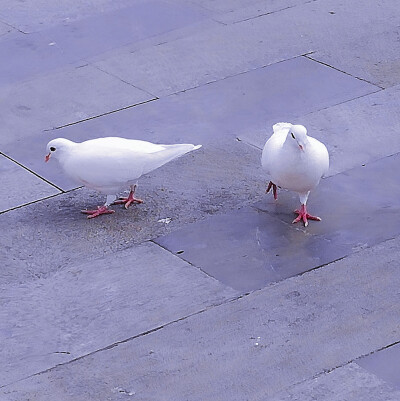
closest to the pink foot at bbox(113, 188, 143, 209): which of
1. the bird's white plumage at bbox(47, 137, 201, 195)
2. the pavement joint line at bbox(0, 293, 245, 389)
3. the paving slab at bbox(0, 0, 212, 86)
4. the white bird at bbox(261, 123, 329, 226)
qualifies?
the bird's white plumage at bbox(47, 137, 201, 195)

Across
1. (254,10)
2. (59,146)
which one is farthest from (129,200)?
(254,10)

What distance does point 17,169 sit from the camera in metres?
8.18

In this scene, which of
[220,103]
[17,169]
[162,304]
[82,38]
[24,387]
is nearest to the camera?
[24,387]

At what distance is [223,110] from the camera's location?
9.02 meters

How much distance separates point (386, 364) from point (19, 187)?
10.2 feet

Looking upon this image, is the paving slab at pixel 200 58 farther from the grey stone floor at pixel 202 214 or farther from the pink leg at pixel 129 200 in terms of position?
the pink leg at pixel 129 200

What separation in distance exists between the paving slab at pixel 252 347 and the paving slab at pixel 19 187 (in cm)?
188

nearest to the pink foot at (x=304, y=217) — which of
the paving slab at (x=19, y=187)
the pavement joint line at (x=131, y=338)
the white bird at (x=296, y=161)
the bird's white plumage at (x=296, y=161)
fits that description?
the white bird at (x=296, y=161)

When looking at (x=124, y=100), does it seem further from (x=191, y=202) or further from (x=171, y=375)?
(x=171, y=375)

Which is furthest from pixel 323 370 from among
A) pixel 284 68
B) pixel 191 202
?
pixel 284 68

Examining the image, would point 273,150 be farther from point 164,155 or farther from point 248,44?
point 248,44

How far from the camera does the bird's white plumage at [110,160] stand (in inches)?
285

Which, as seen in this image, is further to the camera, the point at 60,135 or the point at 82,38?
the point at 82,38

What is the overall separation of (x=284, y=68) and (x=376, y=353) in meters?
4.09
